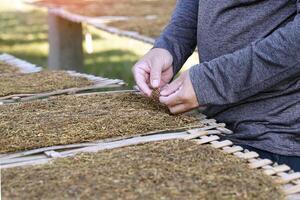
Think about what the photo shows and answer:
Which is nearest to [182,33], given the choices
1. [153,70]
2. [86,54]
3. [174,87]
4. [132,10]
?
[153,70]

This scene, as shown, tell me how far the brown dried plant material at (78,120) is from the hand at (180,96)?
0.03 meters

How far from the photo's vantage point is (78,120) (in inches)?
65.9

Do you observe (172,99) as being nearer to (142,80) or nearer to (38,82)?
(142,80)

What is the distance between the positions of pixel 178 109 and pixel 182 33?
1.31 feet

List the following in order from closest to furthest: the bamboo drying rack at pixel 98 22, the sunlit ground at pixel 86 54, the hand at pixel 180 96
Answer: the hand at pixel 180 96, the bamboo drying rack at pixel 98 22, the sunlit ground at pixel 86 54

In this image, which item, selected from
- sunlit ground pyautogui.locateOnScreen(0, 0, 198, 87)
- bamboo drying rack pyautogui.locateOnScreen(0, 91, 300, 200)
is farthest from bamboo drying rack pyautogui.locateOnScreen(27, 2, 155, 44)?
bamboo drying rack pyautogui.locateOnScreen(0, 91, 300, 200)

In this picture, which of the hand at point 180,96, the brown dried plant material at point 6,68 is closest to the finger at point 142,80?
the hand at point 180,96

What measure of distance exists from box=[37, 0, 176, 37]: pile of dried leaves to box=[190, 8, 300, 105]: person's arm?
9.20 feet

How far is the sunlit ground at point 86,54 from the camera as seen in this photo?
6.82 metres

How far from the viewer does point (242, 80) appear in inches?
65.3

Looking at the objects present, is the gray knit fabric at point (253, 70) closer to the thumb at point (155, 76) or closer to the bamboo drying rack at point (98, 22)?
the thumb at point (155, 76)

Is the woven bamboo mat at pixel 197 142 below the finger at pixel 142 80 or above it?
below

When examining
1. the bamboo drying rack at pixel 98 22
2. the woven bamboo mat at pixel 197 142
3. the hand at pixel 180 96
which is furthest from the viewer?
the bamboo drying rack at pixel 98 22

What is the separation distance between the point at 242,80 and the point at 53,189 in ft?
1.98
